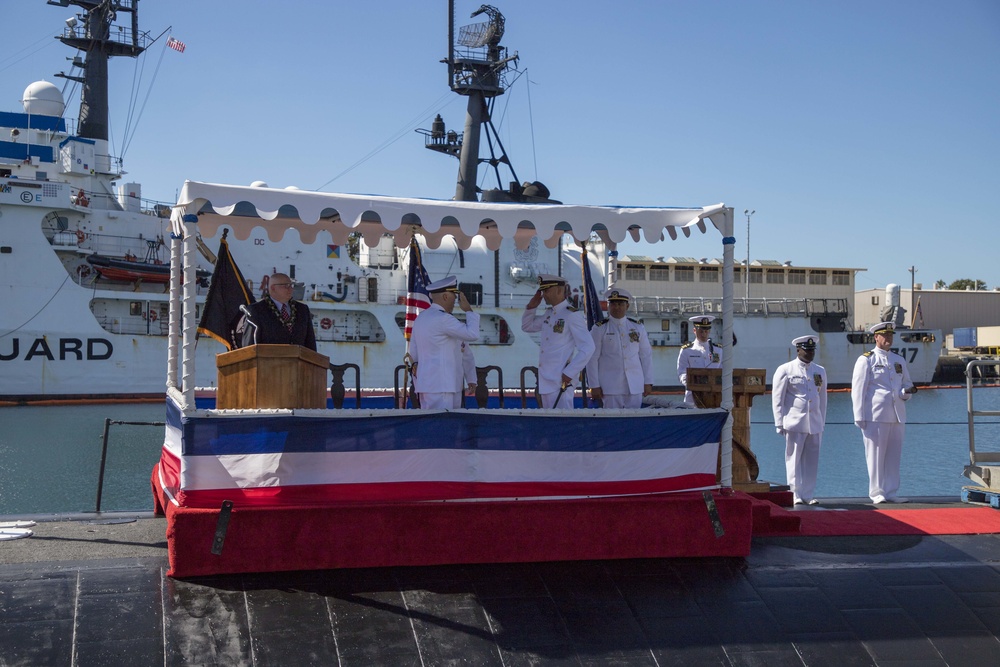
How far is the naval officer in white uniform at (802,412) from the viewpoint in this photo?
909 cm

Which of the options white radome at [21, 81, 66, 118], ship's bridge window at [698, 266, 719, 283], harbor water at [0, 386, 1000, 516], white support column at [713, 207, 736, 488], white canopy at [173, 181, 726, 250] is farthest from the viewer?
ship's bridge window at [698, 266, 719, 283]

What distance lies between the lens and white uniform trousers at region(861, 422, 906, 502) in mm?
8945

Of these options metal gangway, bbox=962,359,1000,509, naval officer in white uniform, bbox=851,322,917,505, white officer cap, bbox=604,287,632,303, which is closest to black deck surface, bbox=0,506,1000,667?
metal gangway, bbox=962,359,1000,509

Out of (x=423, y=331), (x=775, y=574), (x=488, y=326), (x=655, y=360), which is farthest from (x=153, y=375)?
(x=775, y=574)

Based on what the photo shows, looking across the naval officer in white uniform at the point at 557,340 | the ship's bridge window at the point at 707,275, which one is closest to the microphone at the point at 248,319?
the naval officer in white uniform at the point at 557,340

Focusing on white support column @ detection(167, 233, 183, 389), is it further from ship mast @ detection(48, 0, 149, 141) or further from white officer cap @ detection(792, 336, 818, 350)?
ship mast @ detection(48, 0, 149, 141)

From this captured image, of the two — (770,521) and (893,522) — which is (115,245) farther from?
(893,522)

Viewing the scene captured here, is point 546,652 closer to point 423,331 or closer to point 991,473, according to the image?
point 423,331

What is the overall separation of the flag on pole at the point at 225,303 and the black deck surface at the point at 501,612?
1.75 metres

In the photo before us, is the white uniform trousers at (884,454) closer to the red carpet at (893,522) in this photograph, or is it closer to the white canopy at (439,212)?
the red carpet at (893,522)

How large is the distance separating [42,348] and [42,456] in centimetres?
1332

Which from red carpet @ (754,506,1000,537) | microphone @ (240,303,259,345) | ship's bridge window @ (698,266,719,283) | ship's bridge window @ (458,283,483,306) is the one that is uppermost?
ship's bridge window @ (698,266,719,283)

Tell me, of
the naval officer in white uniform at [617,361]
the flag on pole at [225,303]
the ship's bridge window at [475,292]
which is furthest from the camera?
the ship's bridge window at [475,292]

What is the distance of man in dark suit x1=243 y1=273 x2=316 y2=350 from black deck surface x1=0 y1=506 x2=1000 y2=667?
65.3 inches
